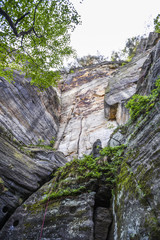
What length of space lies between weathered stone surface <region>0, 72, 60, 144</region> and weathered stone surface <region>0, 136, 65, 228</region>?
3646 millimetres

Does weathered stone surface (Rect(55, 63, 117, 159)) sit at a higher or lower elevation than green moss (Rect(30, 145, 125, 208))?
lower

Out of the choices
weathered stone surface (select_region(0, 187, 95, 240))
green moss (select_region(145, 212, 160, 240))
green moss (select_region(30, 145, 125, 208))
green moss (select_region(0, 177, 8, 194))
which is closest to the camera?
green moss (select_region(145, 212, 160, 240))

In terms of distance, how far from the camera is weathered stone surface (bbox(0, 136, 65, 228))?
629 centimetres

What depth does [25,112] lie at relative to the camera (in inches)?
557

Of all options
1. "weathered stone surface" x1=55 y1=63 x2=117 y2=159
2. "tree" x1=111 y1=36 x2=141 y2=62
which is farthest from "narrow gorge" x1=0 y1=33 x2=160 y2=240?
"tree" x1=111 y1=36 x2=141 y2=62

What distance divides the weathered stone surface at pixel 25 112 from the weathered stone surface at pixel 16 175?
3.65 m

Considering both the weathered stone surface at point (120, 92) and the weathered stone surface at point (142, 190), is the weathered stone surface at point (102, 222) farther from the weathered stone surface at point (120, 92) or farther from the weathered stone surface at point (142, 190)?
the weathered stone surface at point (120, 92)

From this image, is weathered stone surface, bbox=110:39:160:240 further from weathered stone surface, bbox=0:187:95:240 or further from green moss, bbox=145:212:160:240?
weathered stone surface, bbox=0:187:95:240

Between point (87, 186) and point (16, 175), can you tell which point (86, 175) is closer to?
point (87, 186)

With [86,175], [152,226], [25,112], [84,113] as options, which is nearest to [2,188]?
[86,175]

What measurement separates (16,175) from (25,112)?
7.91m

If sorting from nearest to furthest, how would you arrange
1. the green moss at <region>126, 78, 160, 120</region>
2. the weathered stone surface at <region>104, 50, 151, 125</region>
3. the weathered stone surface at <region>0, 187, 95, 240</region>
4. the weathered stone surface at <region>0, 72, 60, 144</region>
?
1. the weathered stone surface at <region>0, 187, 95, 240</region>
2. the green moss at <region>126, 78, 160, 120</region>
3. the weathered stone surface at <region>0, 72, 60, 144</region>
4. the weathered stone surface at <region>104, 50, 151, 125</region>

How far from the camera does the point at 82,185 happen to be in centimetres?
609

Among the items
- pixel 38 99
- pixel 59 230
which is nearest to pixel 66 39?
pixel 38 99
